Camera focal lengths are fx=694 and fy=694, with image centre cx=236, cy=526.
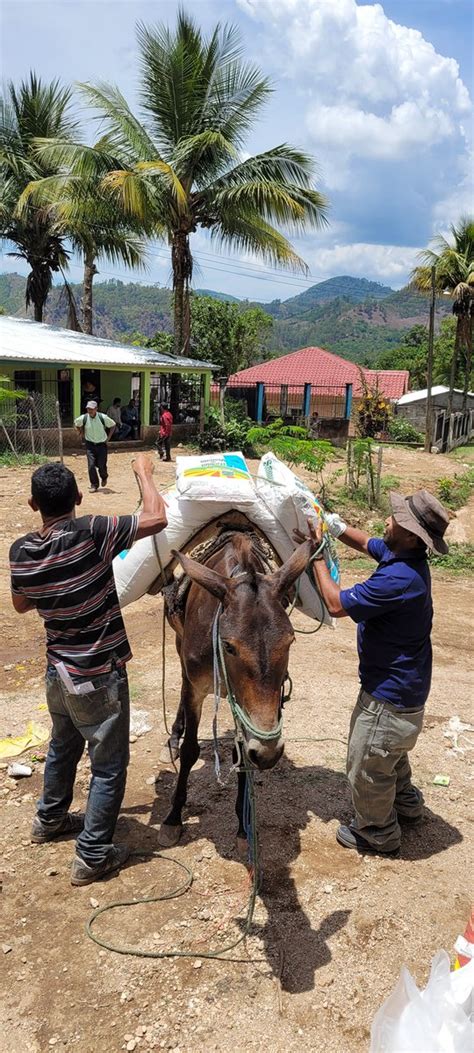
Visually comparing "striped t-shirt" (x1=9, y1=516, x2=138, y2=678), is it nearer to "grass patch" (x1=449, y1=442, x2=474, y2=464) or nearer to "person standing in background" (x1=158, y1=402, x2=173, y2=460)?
"person standing in background" (x1=158, y1=402, x2=173, y2=460)

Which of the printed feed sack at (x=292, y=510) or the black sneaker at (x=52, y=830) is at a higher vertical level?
the printed feed sack at (x=292, y=510)

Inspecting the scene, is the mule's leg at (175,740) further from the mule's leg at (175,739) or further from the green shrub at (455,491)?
the green shrub at (455,491)

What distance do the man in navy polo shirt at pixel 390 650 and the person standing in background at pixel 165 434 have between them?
14161mm

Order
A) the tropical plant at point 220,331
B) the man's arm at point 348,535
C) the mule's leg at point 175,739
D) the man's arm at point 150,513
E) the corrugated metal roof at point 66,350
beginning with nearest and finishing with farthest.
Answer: the man's arm at point 150,513 < the man's arm at point 348,535 < the mule's leg at point 175,739 < the corrugated metal roof at point 66,350 < the tropical plant at point 220,331

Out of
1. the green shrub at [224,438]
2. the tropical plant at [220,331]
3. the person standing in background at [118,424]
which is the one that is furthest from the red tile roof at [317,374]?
the person standing in background at [118,424]

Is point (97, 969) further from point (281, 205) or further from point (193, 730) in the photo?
point (281, 205)

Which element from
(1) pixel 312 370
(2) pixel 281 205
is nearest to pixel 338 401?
(1) pixel 312 370

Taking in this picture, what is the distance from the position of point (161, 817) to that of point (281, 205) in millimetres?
18720

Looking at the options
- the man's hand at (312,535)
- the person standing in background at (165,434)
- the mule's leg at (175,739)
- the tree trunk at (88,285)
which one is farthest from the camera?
the tree trunk at (88,285)

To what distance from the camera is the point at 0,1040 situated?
2543 millimetres

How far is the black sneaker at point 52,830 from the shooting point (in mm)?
3627

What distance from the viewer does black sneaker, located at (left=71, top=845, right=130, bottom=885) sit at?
3.32m

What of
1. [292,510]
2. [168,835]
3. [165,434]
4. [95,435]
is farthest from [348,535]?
[165,434]

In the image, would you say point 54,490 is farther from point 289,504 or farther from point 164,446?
point 164,446
